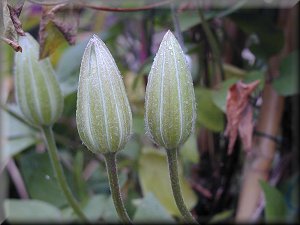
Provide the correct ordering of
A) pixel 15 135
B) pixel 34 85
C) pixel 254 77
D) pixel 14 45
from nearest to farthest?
pixel 14 45
pixel 34 85
pixel 254 77
pixel 15 135

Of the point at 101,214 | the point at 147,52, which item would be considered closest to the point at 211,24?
the point at 147,52

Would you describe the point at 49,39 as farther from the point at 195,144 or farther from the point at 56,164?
the point at 195,144

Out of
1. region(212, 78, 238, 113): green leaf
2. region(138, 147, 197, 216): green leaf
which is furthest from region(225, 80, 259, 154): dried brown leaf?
region(138, 147, 197, 216): green leaf

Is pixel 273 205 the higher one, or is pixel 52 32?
pixel 52 32

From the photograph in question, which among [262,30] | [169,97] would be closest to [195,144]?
[262,30]

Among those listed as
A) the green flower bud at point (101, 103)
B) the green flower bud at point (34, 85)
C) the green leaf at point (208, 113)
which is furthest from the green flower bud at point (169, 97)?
the green leaf at point (208, 113)

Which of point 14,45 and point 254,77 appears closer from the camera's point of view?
point 14,45
